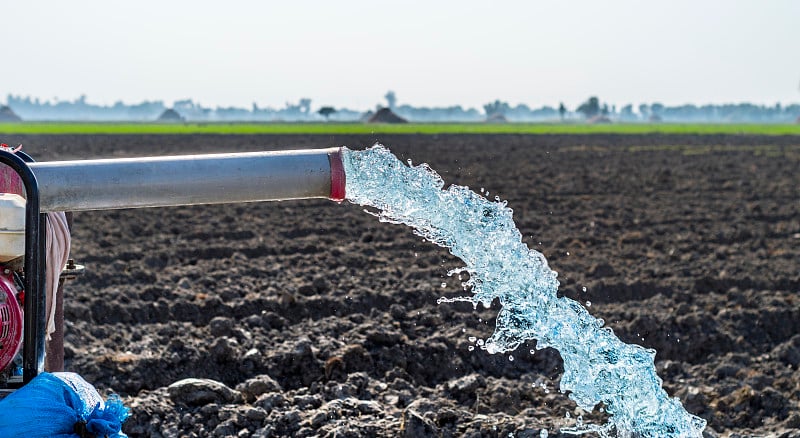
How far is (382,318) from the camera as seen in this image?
6871 mm

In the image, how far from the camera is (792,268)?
938cm

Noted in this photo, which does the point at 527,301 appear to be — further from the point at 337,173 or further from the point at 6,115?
the point at 6,115

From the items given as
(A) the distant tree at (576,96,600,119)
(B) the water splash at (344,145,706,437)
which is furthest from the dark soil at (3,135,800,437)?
(A) the distant tree at (576,96,600,119)

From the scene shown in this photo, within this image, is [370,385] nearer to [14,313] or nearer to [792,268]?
[14,313]

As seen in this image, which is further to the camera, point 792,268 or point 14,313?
point 792,268

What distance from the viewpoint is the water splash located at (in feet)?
11.2

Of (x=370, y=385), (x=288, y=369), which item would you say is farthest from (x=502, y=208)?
(x=288, y=369)

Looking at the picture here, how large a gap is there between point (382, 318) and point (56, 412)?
4.58 meters

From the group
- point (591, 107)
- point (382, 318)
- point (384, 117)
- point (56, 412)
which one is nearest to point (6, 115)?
point (384, 117)

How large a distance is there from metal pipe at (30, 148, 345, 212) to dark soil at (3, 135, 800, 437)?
1.98 m

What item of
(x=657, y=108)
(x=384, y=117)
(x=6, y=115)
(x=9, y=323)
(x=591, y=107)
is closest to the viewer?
(x=9, y=323)

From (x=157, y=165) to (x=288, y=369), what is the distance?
3.29 m

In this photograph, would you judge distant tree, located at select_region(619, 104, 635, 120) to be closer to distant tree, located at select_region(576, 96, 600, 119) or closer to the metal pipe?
distant tree, located at select_region(576, 96, 600, 119)

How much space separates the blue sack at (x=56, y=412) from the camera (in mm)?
2311
